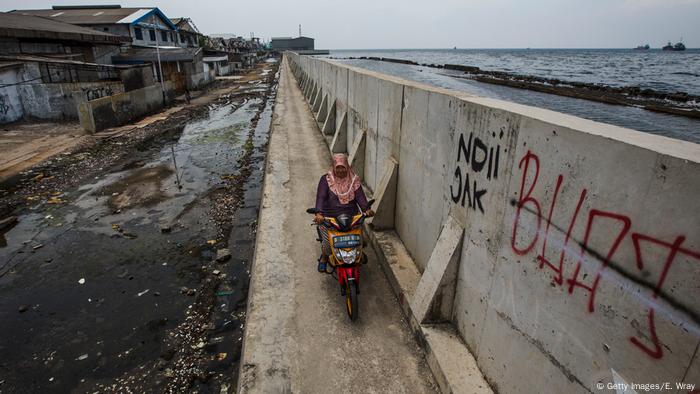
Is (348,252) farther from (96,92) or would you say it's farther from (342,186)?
(96,92)

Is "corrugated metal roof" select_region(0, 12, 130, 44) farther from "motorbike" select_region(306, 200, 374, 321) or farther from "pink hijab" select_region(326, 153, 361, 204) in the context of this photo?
"motorbike" select_region(306, 200, 374, 321)

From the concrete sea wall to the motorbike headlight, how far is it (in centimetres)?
83

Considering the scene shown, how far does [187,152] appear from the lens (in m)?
13.4

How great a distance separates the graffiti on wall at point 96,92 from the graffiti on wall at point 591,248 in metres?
20.4

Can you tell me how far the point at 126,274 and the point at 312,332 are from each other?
3699 mm

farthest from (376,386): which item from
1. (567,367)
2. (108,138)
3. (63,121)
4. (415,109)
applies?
(63,121)

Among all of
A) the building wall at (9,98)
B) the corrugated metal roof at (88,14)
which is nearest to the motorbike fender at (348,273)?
the building wall at (9,98)

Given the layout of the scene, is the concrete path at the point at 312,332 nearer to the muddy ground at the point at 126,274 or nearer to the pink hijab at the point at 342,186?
the muddy ground at the point at 126,274

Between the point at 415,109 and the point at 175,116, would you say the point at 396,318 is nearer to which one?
the point at 415,109

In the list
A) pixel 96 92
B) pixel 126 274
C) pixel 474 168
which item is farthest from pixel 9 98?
pixel 474 168

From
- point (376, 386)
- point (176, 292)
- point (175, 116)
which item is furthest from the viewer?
point (175, 116)

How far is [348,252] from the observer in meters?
4.50

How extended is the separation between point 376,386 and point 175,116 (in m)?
20.5

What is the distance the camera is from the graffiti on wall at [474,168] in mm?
3105
